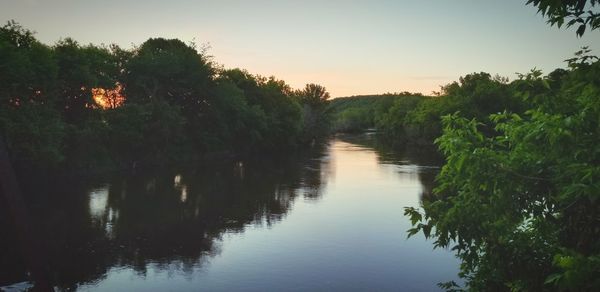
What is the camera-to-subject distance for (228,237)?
29.7 meters

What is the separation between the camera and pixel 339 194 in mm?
45781

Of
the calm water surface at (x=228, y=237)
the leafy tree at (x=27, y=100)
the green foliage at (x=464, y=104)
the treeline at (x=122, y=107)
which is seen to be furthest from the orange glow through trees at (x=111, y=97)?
the green foliage at (x=464, y=104)

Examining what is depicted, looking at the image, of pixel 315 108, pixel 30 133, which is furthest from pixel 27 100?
pixel 315 108

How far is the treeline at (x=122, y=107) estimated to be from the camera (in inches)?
1529

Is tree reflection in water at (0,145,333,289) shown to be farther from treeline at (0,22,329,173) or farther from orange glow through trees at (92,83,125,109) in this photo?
orange glow through trees at (92,83,125,109)

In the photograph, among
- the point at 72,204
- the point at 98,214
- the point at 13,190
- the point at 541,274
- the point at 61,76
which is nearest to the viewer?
the point at 13,190

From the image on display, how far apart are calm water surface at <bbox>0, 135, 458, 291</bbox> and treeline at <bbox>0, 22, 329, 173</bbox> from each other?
541 cm

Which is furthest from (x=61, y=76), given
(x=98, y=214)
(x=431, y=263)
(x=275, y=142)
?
(x=275, y=142)

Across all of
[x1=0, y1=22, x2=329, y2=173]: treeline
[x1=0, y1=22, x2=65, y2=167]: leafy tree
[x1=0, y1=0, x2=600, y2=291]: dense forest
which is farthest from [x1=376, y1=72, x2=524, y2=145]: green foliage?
[x1=0, y1=22, x2=65, y2=167]: leafy tree

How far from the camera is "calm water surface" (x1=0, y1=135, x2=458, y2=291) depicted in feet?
72.7

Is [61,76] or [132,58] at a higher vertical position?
[132,58]

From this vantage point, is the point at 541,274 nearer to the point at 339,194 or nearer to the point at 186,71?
the point at 339,194

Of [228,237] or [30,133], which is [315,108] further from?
[228,237]

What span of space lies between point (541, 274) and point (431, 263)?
54.9ft
